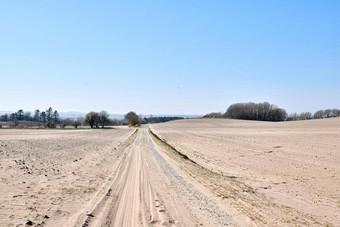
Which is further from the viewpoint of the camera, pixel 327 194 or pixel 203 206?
pixel 327 194

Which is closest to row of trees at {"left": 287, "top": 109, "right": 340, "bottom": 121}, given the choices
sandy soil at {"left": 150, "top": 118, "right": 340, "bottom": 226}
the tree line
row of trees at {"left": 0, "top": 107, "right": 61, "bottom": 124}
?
the tree line

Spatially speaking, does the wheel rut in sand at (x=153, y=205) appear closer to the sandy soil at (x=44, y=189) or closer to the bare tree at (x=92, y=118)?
the sandy soil at (x=44, y=189)

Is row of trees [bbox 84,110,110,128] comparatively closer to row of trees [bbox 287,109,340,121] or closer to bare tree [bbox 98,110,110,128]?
bare tree [bbox 98,110,110,128]

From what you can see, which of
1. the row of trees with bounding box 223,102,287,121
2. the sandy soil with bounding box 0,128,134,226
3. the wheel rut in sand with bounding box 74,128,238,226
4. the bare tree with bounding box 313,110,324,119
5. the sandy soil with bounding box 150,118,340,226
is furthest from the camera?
the bare tree with bounding box 313,110,324,119

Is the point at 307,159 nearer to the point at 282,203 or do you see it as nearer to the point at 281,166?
the point at 281,166

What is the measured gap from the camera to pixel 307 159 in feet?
57.5

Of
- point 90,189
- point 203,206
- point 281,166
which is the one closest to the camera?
point 203,206

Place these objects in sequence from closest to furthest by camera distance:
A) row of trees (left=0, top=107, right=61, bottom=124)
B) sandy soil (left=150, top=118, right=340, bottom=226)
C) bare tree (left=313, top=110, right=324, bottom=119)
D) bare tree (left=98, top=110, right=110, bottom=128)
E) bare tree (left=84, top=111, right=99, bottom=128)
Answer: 1. sandy soil (left=150, top=118, right=340, bottom=226)
2. bare tree (left=84, top=111, right=99, bottom=128)
3. bare tree (left=98, top=110, right=110, bottom=128)
4. bare tree (left=313, top=110, right=324, bottom=119)
5. row of trees (left=0, top=107, right=61, bottom=124)

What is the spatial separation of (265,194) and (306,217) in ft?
8.68

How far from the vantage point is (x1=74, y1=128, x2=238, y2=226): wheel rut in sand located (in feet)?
23.3

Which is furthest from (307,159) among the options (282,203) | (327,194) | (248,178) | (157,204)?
(157,204)

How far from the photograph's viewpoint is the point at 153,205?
28.1ft

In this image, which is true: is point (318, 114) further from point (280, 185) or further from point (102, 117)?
point (280, 185)

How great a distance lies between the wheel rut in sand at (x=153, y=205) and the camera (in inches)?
279
